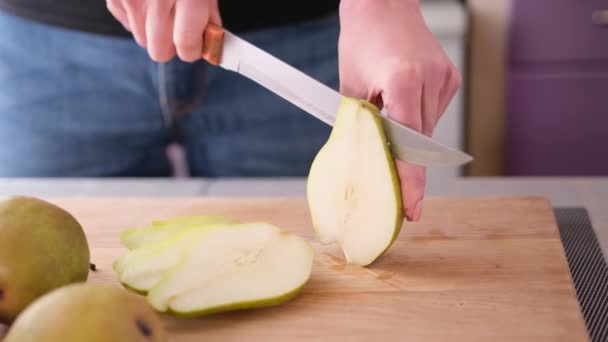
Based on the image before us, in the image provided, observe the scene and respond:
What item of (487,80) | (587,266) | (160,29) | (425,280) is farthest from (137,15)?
(487,80)

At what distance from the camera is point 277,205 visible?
0.96 m

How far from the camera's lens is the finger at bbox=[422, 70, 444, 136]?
789mm

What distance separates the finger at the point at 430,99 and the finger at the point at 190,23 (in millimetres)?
→ 231

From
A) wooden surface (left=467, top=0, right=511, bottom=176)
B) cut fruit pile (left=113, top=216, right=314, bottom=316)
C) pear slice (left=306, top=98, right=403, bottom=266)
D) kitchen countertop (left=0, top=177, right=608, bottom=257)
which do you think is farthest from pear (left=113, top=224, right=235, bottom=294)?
wooden surface (left=467, top=0, right=511, bottom=176)

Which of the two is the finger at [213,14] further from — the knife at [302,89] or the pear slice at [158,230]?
the pear slice at [158,230]

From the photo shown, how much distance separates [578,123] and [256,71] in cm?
127

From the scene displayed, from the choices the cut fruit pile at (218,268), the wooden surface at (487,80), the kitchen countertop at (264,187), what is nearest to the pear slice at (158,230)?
the cut fruit pile at (218,268)

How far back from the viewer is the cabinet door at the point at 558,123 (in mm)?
1912

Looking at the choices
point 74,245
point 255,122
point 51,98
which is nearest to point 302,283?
point 74,245

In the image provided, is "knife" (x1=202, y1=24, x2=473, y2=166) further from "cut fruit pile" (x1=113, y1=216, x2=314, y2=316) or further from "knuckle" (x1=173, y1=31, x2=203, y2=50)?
"cut fruit pile" (x1=113, y1=216, x2=314, y2=316)

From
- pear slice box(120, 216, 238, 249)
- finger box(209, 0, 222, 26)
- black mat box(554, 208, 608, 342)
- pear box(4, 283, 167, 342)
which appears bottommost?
black mat box(554, 208, 608, 342)

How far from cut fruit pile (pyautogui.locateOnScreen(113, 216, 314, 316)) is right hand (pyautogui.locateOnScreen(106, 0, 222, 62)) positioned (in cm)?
19

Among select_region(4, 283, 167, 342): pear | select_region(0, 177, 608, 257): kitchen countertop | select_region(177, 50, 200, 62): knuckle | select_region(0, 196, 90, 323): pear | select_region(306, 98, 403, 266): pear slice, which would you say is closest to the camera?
select_region(4, 283, 167, 342): pear

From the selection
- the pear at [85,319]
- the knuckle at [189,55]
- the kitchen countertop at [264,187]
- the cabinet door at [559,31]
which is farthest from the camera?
the cabinet door at [559,31]
